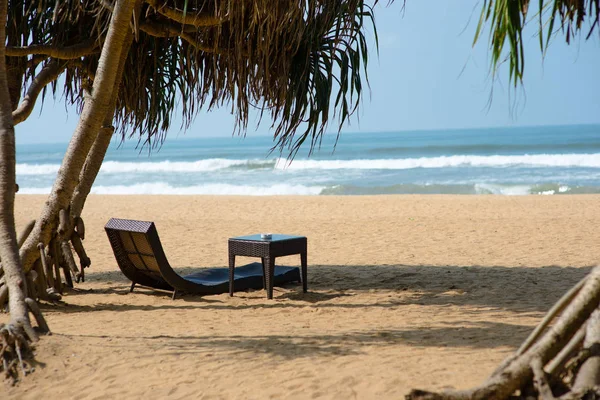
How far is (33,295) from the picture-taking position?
4.54 metres

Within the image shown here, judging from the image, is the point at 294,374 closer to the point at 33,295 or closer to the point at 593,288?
the point at 593,288

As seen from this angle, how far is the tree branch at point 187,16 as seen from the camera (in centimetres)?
468

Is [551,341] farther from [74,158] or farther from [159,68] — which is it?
[159,68]

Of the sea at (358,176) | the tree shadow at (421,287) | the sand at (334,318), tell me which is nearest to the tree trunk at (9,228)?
the sand at (334,318)

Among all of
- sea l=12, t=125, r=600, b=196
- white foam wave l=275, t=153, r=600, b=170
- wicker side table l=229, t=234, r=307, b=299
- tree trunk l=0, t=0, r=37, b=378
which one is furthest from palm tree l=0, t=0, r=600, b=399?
white foam wave l=275, t=153, r=600, b=170

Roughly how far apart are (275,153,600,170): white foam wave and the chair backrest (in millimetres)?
18849

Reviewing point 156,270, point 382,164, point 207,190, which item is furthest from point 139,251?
point 382,164

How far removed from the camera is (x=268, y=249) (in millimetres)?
5191

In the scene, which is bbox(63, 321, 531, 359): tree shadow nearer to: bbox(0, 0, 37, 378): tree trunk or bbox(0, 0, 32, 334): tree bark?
bbox(0, 0, 37, 378): tree trunk

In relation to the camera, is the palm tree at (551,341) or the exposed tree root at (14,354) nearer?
the palm tree at (551,341)

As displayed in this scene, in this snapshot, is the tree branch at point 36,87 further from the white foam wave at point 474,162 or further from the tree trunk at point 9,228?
the white foam wave at point 474,162

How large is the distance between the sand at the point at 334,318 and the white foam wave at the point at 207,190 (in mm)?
9466

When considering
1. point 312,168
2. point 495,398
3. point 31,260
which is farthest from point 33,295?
point 312,168

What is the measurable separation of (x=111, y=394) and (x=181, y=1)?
11.0 feet
